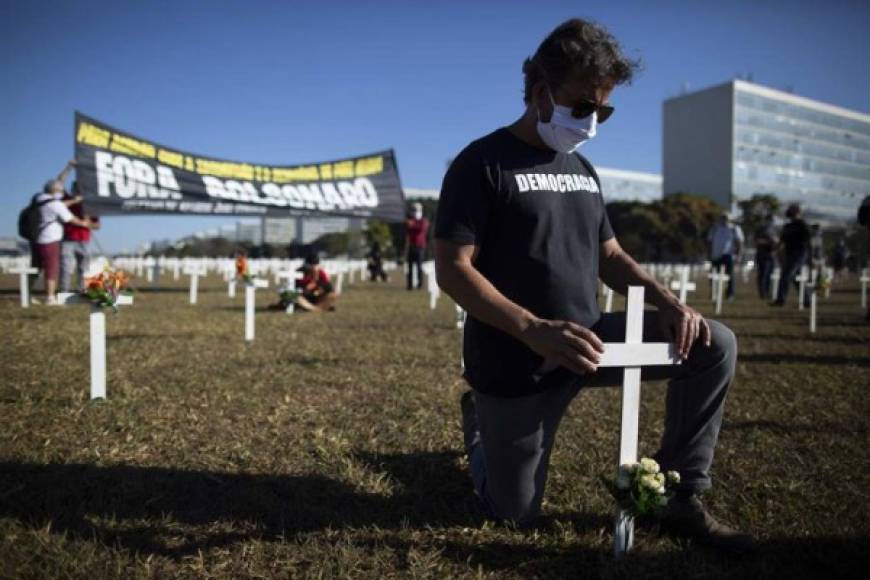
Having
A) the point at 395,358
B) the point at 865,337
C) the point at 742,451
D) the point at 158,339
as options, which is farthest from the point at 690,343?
the point at 865,337

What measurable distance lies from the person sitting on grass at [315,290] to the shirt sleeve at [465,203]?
29.5ft

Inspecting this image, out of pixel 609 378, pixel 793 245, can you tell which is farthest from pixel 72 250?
pixel 793 245

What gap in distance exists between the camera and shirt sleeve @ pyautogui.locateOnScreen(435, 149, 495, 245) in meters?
2.28

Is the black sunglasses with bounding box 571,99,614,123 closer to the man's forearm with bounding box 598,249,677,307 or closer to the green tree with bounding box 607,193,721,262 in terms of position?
the man's forearm with bounding box 598,249,677,307

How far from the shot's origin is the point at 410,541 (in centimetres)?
243

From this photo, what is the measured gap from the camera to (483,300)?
2.19m

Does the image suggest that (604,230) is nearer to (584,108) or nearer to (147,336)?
(584,108)

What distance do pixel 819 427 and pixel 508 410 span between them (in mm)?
2879

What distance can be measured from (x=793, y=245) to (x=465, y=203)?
12493 mm

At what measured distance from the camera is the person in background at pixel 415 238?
55.4ft

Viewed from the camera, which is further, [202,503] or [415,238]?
[415,238]

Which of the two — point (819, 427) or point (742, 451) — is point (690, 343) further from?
point (819, 427)

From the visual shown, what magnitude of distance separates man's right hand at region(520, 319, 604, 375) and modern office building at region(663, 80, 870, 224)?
99923mm

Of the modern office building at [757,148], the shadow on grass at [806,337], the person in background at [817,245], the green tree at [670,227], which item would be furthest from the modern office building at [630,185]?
the shadow on grass at [806,337]
